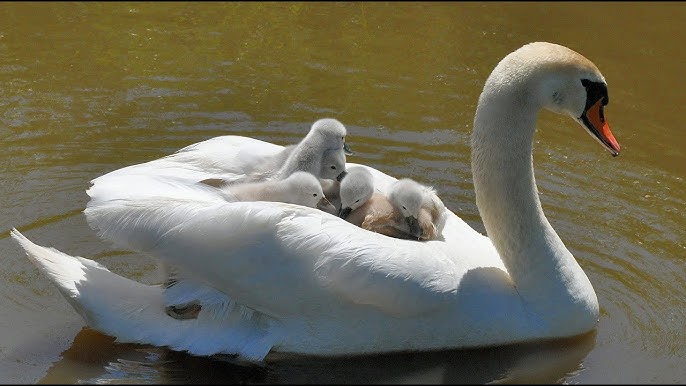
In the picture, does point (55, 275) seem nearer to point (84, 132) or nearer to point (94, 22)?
point (84, 132)

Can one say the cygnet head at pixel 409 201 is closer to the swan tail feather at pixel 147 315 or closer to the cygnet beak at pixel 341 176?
the cygnet beak at pixel 341 176

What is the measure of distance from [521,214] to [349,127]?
316 cm

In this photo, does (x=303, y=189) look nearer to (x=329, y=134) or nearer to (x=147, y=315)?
(x=329, y=134)

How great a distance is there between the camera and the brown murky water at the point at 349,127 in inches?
242

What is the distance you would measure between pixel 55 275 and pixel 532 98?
8.93 feet

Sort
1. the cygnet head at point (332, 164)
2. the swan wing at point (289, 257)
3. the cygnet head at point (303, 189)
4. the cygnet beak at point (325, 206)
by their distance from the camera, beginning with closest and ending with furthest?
1. the swan wing at point (289, 257)
2. the cygnet head at point (303, 189)
3. the cygnet beak at point (325, 206)
4. the cygnet head at point (332, 164)

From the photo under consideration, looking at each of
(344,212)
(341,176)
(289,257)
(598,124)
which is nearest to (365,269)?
(289,257)

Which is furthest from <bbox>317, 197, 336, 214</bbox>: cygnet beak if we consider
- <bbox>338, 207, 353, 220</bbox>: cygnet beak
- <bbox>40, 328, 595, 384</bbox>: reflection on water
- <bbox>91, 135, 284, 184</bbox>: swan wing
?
<bbox>40, 328, 595, 384</bbox>: reflection on water

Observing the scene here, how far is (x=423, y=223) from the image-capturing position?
20.4 feet

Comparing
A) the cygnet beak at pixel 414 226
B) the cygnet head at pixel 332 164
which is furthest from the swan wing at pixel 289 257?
the cygnet head at pixel 332 164

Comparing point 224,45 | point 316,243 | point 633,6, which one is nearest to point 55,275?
point 316,243

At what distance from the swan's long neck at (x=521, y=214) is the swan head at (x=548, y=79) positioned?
35 millimetres

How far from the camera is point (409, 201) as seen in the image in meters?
6.07

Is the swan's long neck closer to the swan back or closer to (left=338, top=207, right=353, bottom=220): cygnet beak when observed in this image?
(left=338, top=207, right=353, bottom=220): cygnet beak
